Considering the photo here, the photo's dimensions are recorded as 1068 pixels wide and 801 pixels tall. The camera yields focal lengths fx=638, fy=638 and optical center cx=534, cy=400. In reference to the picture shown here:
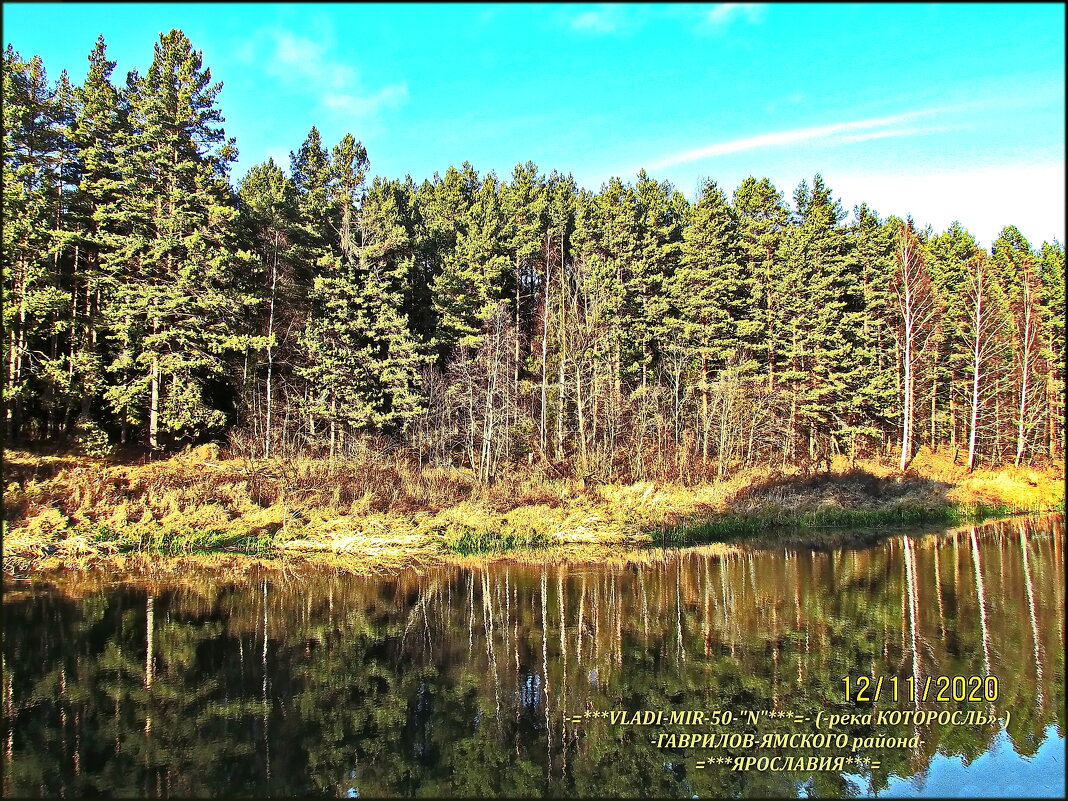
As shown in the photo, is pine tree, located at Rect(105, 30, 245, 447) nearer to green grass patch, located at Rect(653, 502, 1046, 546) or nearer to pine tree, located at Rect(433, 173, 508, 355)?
pine tree, located at Rect(433, 173, 508, 355)

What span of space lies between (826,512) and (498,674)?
767 inches

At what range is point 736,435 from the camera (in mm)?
33656

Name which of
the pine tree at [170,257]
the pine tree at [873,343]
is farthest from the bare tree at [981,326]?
the pine tree at [170,257]

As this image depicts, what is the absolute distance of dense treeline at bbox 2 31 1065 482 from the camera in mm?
27203

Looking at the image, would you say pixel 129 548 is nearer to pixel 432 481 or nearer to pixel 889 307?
pixel 432 481

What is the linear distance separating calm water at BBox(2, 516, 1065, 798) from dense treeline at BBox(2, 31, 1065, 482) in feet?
43.6

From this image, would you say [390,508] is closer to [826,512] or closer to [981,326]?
[826,512]

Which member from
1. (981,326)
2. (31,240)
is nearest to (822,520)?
(981,326)

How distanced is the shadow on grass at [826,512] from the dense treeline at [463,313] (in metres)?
4.35

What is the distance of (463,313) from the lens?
117 ft

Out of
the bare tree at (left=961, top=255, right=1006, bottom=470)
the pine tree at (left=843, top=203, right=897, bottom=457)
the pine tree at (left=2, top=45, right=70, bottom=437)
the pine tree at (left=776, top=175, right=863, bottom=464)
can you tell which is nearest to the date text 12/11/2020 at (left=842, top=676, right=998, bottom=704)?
the pine tree at (left=776, top=175, right=863, bottom=464)

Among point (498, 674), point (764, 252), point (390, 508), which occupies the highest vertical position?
point (764, 252)

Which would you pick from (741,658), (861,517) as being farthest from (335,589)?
(861,517)

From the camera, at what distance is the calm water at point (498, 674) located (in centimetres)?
767
